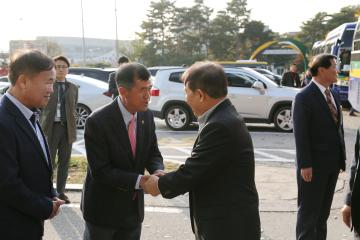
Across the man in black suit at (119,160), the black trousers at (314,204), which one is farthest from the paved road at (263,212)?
the man in black suit at (119,160)

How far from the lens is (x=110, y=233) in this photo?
3.13 metres

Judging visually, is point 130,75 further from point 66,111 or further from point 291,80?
point 291,80

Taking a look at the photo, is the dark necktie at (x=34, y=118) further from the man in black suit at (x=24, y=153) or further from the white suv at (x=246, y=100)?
the white suv at (x=246, y=100)

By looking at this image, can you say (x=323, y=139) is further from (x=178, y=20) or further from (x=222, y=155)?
(x=178, y=20)

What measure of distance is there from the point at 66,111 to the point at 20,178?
3850 mm

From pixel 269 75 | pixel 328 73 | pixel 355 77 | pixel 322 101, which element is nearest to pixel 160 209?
pixel 322 101

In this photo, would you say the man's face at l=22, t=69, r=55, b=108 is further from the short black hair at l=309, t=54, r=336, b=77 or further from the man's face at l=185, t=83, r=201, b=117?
the short black hair at l=309, t=54, r=336, b=77

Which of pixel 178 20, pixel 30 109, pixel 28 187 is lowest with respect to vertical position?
pixel 28 187

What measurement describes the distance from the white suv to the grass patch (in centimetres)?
479

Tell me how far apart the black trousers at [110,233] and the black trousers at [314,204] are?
1766mm

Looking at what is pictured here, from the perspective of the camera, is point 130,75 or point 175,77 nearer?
point 130,75

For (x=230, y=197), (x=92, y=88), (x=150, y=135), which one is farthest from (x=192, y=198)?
(x=92, y=88)

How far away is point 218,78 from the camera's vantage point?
2699 mm

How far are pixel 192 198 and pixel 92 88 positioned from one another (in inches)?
449
